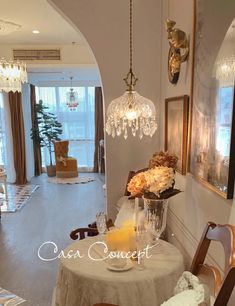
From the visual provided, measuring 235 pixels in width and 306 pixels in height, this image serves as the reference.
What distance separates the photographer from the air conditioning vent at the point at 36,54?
17.3 ft

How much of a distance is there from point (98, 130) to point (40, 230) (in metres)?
4.29

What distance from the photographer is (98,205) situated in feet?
17.0

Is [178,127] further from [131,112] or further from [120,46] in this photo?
[120,46]

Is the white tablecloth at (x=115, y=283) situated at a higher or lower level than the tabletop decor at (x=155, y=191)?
lower

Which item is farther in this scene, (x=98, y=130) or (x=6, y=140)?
(x=98, y=130)

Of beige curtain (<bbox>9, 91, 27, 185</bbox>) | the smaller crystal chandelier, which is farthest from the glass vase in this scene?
the smaller crystal chandelier

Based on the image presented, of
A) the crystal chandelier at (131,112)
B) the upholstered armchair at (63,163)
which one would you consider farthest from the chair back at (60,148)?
the crystal chandelier at (131,112)

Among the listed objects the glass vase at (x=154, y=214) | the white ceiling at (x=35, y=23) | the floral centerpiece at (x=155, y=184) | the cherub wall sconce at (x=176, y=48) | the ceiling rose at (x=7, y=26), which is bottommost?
the glass vase at (x=154, y=214)

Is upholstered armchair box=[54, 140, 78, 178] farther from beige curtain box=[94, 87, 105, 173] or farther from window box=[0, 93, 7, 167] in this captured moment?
window box=[0, 93, 7, 167]

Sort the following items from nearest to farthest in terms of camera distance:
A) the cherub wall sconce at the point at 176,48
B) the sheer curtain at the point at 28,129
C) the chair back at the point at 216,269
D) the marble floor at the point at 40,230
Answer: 1. the chair back at the point at 216,269
2. the cherub wall sconce at the point at 176,48
3. the marble floor at the point at 40,230
4. the sheer curtain at the point at 28,129

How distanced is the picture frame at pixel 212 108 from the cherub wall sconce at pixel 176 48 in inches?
6.2

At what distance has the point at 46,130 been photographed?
7.67 metres

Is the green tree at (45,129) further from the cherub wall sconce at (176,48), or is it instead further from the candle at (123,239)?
the candle at (123,239)

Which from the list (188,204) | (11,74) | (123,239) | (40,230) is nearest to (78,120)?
(11,74)
